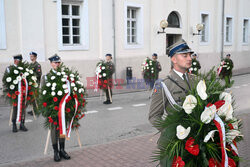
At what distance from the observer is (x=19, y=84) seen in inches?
306

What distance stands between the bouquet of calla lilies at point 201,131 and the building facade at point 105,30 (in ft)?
39.3

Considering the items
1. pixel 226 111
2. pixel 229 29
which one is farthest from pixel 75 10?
pixel 229 29

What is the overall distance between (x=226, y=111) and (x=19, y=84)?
6321 mm

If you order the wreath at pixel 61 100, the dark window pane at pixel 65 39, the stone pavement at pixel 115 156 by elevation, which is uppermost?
the dark window pane at pixel 65 39

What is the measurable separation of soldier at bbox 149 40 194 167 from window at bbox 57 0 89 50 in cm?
1228

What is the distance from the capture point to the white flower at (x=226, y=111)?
275 centimetres

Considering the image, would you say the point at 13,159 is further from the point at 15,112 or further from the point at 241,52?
the point at 241,52

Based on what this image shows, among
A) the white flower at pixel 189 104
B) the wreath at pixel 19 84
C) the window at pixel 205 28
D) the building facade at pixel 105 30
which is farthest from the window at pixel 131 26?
the white flower at pixel 189 104

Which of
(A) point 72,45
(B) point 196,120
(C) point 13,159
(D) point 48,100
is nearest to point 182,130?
Result: (B) point 196,120

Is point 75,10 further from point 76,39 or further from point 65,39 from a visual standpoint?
point 65,39

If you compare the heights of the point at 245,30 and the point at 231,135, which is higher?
the point at 245,30

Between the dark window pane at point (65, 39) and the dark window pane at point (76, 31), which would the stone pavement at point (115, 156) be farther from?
the dark window pane at point (76, 31)

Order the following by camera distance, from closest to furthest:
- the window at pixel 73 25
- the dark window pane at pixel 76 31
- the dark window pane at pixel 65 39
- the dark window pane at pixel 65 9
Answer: the window at pixel 73 25 < the dark window pane at pixel 65 9 < the dark window pane at pixel 65 39 < the dark window pane at pixel 76 31

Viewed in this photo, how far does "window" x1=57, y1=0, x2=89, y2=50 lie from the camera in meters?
15.1
